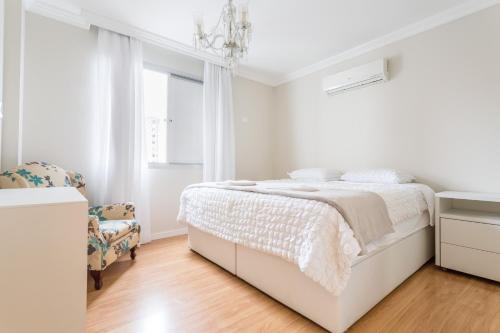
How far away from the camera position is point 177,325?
1.43 metres

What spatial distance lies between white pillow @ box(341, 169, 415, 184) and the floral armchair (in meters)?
2.49

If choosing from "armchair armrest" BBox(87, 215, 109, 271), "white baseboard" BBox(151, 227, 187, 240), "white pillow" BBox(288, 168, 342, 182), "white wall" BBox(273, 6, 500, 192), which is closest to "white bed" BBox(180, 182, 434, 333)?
"white wall" BBox(273, 6, 500, 192)

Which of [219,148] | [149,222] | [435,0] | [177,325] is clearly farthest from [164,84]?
[435,0]

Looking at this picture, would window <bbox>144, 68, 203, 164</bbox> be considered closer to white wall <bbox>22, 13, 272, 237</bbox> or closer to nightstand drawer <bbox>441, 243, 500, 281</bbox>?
white wall <bbox>22, 13, 272, 237</bbox>

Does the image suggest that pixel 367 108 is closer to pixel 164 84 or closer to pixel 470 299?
pixel 470 299

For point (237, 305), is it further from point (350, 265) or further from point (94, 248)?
point (94, 248)

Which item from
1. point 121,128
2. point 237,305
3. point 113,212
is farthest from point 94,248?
point 121,128

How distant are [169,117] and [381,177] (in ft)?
9.12

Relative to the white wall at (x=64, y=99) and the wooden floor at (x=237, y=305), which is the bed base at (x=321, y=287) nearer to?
the wooden floor at (x=237, y=305)

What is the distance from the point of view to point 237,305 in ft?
5.35

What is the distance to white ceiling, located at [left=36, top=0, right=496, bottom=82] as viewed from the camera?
241cm

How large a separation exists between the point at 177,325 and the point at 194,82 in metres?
3.10

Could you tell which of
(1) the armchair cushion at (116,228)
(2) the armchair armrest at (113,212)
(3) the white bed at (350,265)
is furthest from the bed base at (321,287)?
(2) the armchair armrest at (113,212)

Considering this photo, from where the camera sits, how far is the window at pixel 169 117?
129 inches
